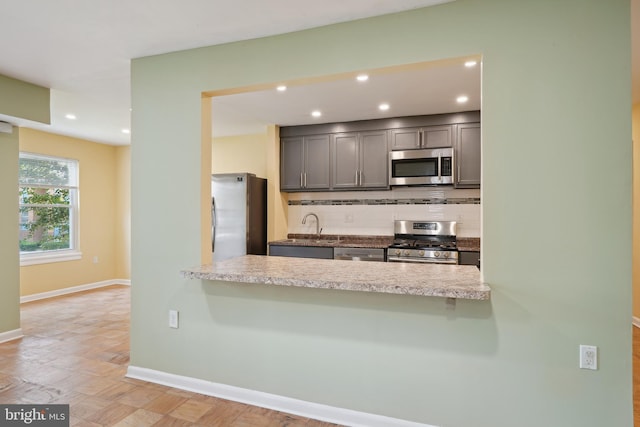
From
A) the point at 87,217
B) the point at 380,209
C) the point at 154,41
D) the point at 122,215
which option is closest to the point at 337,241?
the point at 380,209

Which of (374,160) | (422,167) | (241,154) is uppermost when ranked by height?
(241,154)

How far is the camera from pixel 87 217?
6.10m

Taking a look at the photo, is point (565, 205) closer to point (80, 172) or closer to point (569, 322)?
point (569, 322)

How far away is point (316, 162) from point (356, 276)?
286 centimetres

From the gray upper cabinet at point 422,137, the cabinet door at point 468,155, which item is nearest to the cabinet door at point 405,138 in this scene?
the gray upper cabinet at point 422,137

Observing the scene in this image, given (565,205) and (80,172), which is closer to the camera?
(565,205)

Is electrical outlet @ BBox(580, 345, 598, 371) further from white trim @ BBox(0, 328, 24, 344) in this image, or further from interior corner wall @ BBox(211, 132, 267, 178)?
white trim @ BBox(0, 328, 24, 344)

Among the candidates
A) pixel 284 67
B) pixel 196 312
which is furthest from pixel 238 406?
pixel 284 67

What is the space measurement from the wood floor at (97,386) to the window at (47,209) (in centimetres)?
158

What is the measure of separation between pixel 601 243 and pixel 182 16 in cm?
264

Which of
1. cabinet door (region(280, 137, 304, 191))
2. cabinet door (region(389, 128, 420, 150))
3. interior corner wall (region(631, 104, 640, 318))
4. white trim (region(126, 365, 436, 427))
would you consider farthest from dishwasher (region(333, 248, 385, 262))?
interior corner wall (region(631, 104, 640, 318))

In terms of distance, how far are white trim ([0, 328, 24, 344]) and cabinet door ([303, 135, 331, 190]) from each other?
3433 millimetres

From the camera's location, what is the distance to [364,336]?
2229mm

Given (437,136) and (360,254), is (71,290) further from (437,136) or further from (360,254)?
(437,136)
